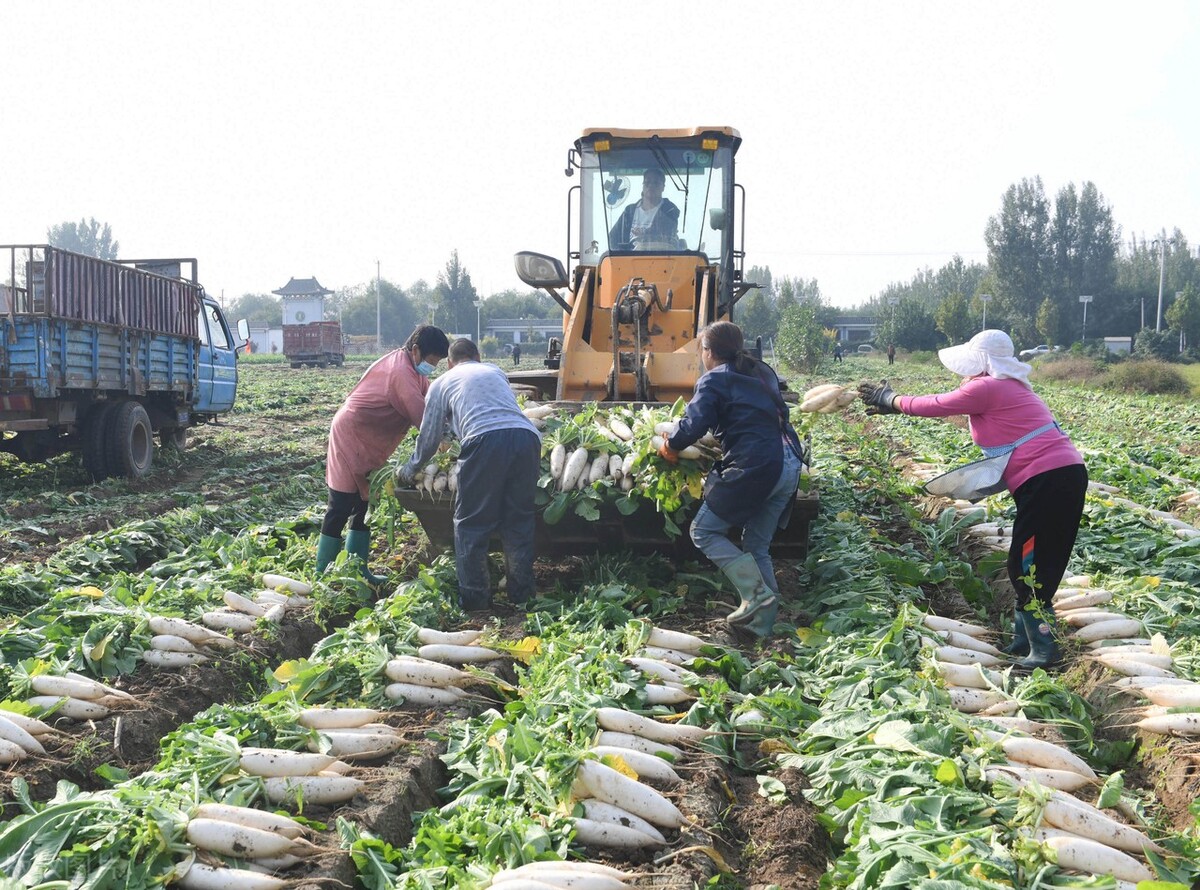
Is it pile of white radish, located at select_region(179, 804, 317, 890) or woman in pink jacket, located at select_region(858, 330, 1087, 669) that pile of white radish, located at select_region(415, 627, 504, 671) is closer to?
pile of white radish, located at select_region(179, 804, 317, 890)

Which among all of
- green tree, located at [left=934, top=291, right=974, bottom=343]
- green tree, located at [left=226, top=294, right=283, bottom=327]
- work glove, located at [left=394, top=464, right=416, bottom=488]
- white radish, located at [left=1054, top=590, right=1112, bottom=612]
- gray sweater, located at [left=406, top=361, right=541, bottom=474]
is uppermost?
green tree, located at [left=226, top=294, right=283, bottom=327]

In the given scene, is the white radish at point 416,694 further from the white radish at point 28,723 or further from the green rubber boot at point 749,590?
the green rubber boot at point 749,590


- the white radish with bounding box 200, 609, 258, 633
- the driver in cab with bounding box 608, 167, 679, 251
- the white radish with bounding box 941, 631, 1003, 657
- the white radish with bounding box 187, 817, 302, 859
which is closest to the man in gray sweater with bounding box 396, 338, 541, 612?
the white radish with bounding box 200, 609, 258, 633

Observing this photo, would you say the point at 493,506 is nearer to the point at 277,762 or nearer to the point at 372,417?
the point at 372,417

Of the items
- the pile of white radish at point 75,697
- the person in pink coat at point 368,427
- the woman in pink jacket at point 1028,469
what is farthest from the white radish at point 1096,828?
the person in pink coat at point 368,427

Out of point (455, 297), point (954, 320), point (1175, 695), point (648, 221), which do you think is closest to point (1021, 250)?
point (954, 320)

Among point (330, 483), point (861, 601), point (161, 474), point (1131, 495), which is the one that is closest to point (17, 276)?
point (161, 474)

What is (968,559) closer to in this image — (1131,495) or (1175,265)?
(1131,495)

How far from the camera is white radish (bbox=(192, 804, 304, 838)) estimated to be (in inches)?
A: 130

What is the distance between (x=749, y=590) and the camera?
578 centimetres

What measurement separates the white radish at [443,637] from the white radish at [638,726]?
125 centimetres

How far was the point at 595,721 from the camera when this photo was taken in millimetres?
4051

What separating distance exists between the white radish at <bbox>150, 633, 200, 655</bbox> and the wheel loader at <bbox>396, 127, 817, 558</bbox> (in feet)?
13.1

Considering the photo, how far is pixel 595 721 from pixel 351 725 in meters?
1.06
